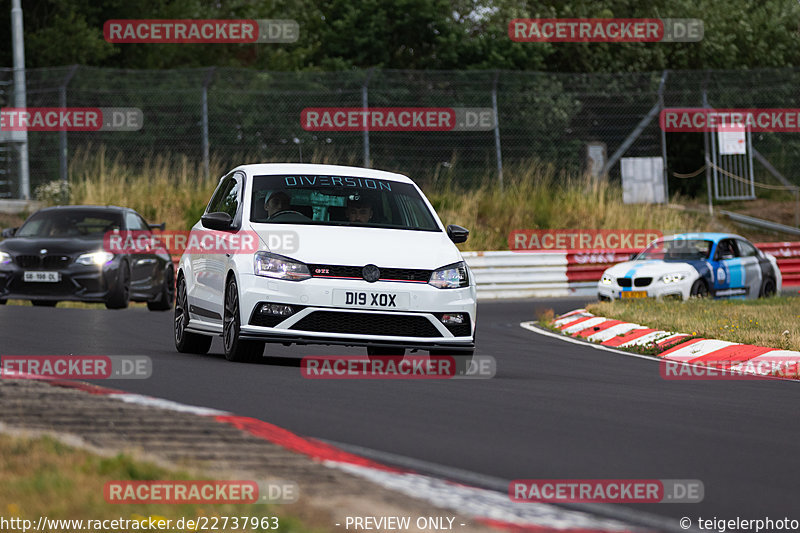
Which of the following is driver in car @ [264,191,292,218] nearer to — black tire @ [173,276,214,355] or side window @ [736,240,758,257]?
black tire @ [173,276,214,355]

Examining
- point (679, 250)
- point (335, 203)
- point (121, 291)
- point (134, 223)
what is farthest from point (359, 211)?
point (679, 250)

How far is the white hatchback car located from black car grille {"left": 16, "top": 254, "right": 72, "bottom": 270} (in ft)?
21.6

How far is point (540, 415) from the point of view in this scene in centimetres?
904

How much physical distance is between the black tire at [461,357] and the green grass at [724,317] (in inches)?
177

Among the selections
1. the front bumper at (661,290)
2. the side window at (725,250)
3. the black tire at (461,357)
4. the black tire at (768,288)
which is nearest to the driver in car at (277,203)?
the black tire at (461,357)

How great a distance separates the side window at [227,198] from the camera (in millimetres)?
12620

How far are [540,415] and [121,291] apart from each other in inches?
439

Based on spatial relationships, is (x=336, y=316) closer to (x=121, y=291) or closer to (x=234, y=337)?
(x=234, y=337)

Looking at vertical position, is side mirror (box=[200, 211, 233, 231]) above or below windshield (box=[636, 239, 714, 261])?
above

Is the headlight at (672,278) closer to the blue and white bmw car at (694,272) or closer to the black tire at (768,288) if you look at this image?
the blue and white bmw car at (694,272)

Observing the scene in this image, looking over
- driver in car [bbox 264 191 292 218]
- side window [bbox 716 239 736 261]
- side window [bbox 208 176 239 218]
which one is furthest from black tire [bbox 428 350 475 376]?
side window [bbox 716 239 736 261]

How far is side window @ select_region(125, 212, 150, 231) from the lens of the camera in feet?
67.2

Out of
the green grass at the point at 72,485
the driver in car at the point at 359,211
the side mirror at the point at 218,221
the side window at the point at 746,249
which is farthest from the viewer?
the side window at the point at 746,249

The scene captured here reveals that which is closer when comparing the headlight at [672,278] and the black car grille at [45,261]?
the black car grille at [45,261]
